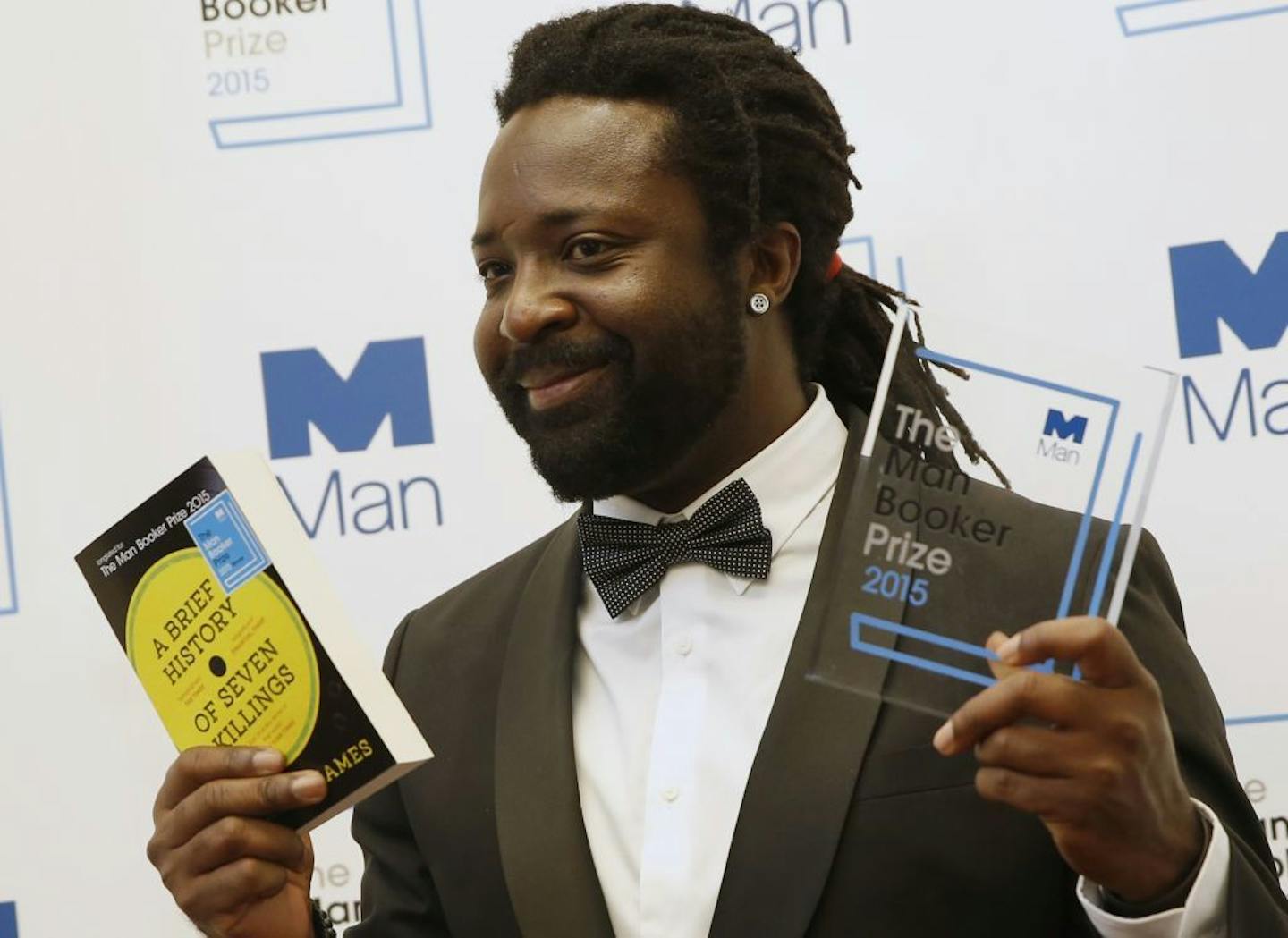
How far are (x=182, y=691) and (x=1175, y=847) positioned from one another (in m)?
0.86

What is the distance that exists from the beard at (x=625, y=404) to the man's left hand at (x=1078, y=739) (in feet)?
1.67

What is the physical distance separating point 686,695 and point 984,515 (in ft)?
1.31

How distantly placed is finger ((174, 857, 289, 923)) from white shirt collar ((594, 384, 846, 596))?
53 centimetres

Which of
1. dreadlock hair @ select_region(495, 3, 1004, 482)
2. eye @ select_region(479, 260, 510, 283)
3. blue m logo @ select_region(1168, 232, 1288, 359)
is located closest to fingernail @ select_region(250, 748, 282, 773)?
eye @ select_region(479, 260, 510, 283)

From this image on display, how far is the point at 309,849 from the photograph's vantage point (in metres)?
1.71

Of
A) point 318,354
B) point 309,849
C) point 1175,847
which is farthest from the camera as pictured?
point 318,354

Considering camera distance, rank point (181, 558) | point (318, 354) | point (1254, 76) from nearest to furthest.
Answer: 1. point (181, 558)
2. point (1254, 76)
3. point (318, 354)

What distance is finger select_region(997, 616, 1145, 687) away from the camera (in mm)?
1289

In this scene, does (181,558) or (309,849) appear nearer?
(181,558)

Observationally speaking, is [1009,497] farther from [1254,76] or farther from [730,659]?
[1254,76]

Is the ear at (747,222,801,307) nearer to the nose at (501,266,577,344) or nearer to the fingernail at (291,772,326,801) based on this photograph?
the nose at (501,266,577,344)

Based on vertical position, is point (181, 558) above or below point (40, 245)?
below

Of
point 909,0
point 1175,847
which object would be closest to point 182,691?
point 1175,847

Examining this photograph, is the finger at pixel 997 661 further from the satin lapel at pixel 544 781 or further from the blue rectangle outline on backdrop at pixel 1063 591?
the satin lapel at pixel 544 781
